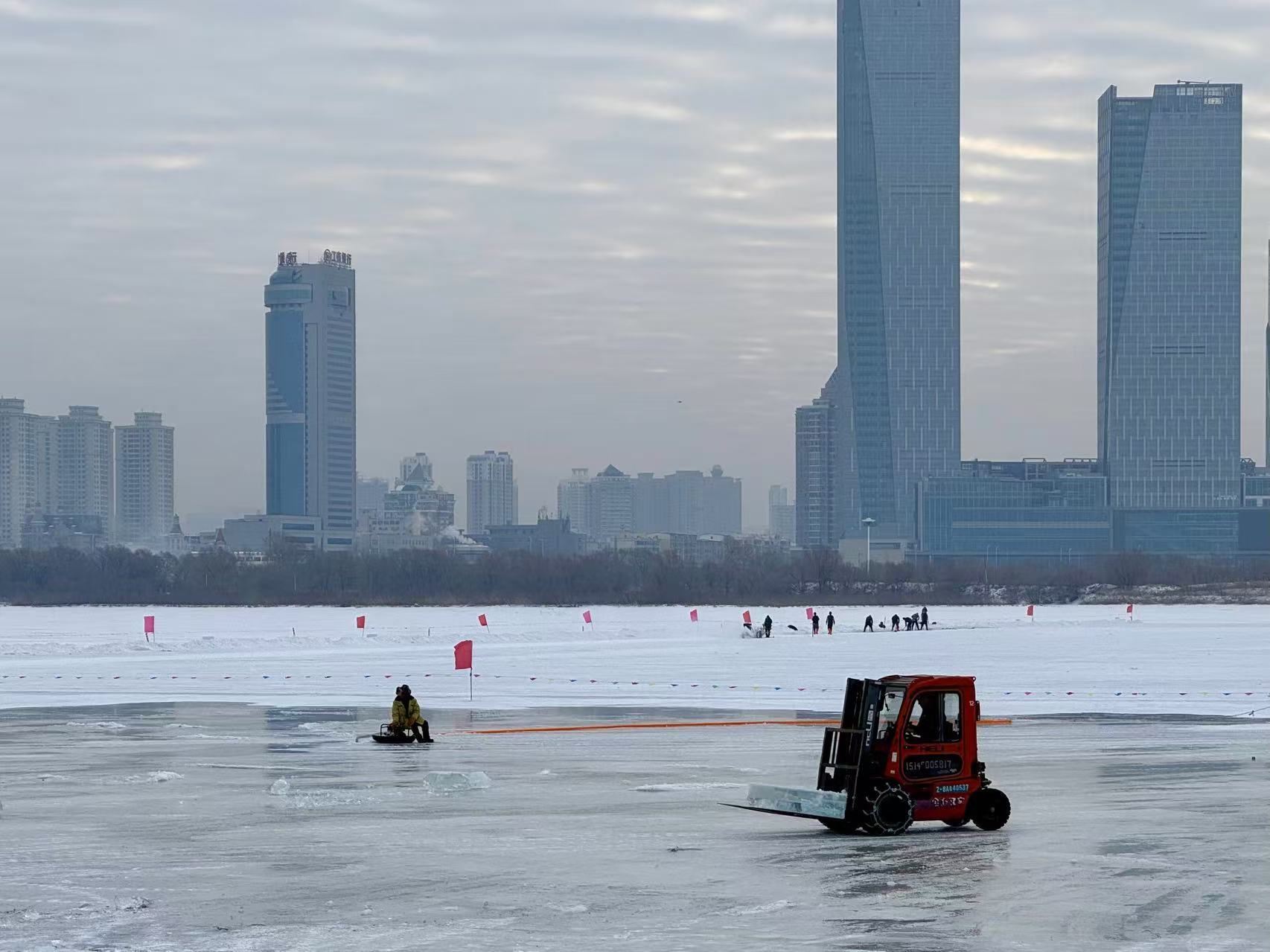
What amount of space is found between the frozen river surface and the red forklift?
0.31 meters

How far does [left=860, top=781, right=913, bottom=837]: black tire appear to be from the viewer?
19.1 m

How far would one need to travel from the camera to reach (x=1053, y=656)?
55031 millimetres

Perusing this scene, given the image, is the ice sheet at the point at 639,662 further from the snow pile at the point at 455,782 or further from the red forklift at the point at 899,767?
the red forklift at the point at 899,767

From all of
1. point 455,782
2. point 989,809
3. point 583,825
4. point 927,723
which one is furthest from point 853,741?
point 455,782

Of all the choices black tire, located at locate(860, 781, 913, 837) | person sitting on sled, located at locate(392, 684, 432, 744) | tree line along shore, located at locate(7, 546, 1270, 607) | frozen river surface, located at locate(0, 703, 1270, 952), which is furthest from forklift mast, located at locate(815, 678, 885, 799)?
tree line along shore, located at locate(7, 546, 1270, 607)

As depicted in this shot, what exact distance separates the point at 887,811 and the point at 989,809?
125 cm

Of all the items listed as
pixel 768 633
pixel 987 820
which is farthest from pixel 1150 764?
pixel 768 633

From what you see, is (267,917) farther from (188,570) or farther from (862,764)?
(188,570)

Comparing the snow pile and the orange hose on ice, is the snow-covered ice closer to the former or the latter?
the snow pile

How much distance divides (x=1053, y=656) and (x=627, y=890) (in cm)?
4130

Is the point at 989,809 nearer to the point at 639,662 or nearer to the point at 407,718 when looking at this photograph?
the point at 407,718

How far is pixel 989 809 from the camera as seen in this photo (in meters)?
19.6

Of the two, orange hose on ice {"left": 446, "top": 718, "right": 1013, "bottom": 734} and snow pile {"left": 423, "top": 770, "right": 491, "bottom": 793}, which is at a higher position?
snow pile {"left": 423, "top": 770, "right": 491, "bottom": 793}

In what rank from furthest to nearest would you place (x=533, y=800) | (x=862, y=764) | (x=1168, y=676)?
(x=1168, y=676) < (x=533, y=800) < (x=862, y=764)
